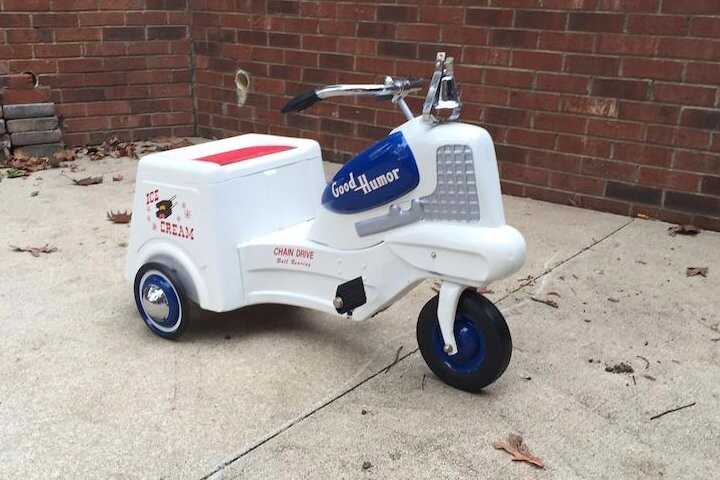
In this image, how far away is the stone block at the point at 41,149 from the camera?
568 cm

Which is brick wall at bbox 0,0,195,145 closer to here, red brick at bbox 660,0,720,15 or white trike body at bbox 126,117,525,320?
white trike body at bbox 126,117,525,320

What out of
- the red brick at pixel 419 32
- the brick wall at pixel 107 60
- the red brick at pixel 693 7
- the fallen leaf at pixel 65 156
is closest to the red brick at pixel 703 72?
the red brick at pixel 693 7

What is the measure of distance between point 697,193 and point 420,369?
2.45m

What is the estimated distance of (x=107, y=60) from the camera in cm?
604

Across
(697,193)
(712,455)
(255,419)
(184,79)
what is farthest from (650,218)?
(184,79)

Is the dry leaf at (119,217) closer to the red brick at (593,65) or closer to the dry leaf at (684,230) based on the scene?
the red brick at (593,65)

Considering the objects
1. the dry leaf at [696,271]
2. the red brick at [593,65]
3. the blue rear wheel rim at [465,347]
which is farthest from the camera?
the red brick at [593,65]

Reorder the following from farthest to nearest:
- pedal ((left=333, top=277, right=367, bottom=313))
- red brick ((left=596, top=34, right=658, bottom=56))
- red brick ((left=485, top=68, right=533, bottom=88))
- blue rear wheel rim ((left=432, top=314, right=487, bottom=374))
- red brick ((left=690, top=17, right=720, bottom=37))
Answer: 1. red brick ((left=485, top=68, right=533, bottom=88))
2. red brick ((left=596, top=34, right=658, bottom=56))
3. red brick ((left=690, top=17, right=720, bottom=37))
4. pedal ((left=333, top=277, right=367, bottom=313))
5. blue rear wheel rim ((left=432, top=314, right=487, bottom=374))

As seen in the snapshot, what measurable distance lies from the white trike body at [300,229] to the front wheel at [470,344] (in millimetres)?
114

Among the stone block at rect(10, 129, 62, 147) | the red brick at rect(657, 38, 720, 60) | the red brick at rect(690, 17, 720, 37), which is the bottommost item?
the stone block at rect(10, 129, 62, 147)

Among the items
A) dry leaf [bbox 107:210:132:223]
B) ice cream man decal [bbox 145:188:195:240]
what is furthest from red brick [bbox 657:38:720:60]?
dry leaf [bbox 107:210:132:223]

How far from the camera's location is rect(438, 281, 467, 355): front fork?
91.0 inches

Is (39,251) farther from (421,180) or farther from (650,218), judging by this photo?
(650,218)

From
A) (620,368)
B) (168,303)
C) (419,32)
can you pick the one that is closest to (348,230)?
(168,303)
